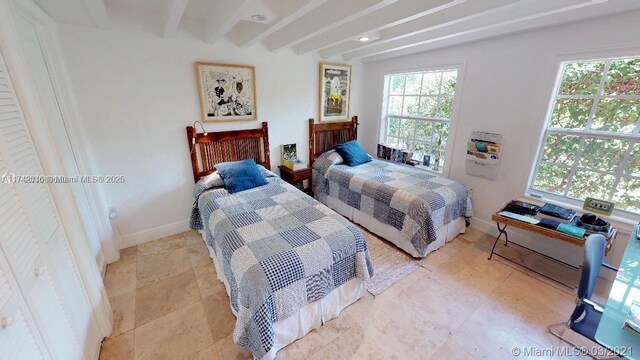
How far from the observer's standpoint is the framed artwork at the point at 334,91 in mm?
3539

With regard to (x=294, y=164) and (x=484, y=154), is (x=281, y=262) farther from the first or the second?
(x=484, y=154)

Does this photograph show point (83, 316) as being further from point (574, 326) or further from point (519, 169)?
point (519, 169)

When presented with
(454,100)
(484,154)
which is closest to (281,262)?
(484,154)

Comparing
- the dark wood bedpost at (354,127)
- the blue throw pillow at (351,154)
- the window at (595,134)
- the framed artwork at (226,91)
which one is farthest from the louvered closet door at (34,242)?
the window at (595,134)

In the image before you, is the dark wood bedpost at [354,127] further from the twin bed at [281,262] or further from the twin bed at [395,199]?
the twin bed at [281,262]

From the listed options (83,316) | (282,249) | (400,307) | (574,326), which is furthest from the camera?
(400,307)

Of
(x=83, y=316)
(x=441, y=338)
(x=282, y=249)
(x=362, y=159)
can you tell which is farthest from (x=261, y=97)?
(x=441, y=338)

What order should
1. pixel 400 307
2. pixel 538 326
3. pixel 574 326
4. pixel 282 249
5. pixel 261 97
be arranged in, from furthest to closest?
pixel 261 97, pixel 400 307, pixel 538 326, pixel 282 249, pixel 574 326

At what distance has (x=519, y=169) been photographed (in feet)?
8.41

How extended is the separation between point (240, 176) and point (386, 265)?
173 cm

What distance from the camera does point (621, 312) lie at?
45.4 inches

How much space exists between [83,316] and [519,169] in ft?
12.2

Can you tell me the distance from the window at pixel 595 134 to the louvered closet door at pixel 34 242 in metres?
3.72

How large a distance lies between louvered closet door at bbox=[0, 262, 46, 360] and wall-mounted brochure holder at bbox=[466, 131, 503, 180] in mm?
3566
